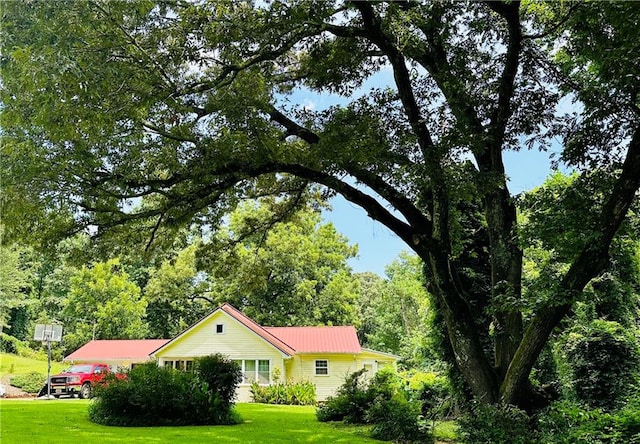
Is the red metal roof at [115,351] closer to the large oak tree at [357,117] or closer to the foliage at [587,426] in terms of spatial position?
the large oak tree at [357,117]

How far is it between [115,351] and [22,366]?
289 inches

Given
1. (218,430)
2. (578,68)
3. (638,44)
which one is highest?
(578,68)

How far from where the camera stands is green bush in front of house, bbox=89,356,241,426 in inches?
482

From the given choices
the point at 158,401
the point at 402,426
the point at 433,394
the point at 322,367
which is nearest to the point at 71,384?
the point at 322,367

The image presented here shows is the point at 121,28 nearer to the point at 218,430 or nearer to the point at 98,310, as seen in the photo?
the point at 218,430

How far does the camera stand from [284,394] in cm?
2192

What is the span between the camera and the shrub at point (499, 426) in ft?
23.9

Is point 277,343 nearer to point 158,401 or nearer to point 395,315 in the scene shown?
point 158,401

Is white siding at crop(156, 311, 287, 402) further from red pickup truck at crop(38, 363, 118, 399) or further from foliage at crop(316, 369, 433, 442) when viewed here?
foliage at crop(316, 369, 433, 442)

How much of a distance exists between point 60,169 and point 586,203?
27.0 feet

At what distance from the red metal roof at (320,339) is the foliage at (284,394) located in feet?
10.1

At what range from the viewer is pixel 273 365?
24.3m

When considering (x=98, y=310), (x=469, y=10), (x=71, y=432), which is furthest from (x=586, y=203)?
(x=98, y=310)

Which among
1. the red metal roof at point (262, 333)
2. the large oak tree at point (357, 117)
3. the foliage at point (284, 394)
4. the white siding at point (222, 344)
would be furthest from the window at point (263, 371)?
the large oak tree at point (357, 117)
